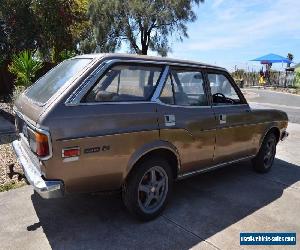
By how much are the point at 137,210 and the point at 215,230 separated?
884mm

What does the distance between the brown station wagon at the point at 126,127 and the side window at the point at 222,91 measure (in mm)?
24

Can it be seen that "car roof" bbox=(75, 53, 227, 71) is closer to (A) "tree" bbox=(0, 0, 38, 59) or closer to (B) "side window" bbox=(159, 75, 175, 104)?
(B) "side window" bbox=(159, 75, 175, 104)

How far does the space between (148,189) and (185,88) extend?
1.32 meters

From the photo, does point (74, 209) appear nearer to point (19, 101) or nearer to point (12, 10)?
point (19, 101)

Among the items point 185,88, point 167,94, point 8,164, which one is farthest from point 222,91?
point 8,164

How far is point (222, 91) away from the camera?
5199 mm

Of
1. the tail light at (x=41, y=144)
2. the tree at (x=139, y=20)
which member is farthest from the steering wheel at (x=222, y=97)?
the tree at (x=139, y=20)

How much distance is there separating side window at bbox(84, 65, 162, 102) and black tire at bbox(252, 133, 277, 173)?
2.61 metres

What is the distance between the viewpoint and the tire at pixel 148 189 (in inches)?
152

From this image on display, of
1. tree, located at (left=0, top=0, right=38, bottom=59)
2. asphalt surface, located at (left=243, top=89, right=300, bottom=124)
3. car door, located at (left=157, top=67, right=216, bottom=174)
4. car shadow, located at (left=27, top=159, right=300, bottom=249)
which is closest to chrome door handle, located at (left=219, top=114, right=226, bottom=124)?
car door, located at (left=157, top=67, right=216, bottom=174)

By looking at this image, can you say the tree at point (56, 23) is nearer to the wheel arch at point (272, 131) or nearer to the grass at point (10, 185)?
the grass at point (10, 185)

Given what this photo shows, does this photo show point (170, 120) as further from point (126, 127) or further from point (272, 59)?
point (272, 59)

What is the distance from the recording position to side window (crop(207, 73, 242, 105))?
495cm

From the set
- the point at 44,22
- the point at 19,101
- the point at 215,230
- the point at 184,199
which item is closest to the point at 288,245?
Result: the point at 215,230
